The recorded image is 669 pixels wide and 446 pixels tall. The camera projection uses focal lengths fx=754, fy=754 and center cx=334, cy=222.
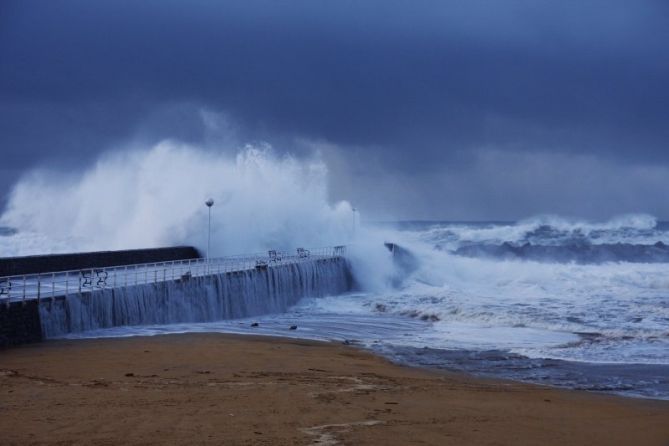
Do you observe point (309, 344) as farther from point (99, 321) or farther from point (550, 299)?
point (550, 299)

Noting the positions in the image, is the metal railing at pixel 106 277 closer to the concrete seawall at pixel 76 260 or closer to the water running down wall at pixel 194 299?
the water running down wall at pixel 194 299

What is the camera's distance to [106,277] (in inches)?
662

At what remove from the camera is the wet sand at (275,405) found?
727 centimetres

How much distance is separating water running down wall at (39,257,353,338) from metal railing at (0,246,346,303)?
0.27 meters

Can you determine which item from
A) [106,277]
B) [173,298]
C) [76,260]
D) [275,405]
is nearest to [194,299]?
[173,298]

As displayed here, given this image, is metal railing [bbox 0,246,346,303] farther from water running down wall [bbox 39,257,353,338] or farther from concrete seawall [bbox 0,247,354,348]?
water running down wall [bbox 39,257,353,338]

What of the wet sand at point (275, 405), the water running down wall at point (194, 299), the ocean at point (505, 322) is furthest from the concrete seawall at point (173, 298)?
the wet sand at point (275, 405)

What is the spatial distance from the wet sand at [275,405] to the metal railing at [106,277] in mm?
2455

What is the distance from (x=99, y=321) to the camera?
1567cm

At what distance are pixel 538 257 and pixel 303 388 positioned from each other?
4796 centimetres

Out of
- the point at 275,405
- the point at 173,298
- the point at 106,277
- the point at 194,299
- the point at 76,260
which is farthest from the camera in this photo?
the point at 76,260

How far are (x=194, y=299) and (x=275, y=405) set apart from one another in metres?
11.0

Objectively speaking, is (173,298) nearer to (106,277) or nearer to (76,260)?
(106,277)

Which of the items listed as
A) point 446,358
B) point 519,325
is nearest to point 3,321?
point 446,358
